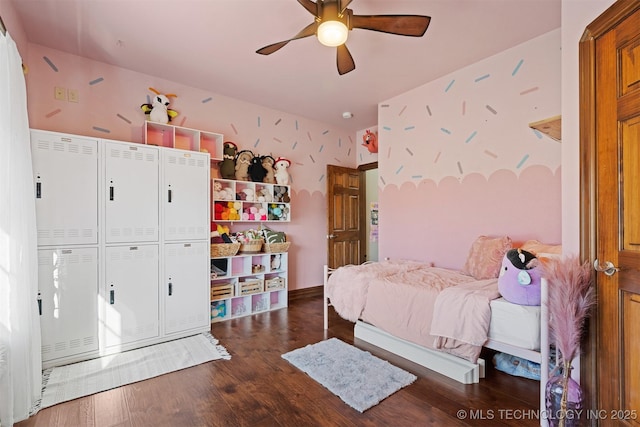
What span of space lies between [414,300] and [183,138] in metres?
3.06

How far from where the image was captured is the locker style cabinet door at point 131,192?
2678 mm

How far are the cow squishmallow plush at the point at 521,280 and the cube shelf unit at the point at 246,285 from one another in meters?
2.74

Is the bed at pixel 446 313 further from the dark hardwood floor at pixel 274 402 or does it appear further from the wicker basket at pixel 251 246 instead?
the wicker basket at pixel 251 246

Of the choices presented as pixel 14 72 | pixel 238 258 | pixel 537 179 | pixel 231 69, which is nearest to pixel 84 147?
pixel 14 72

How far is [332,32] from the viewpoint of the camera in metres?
1.87

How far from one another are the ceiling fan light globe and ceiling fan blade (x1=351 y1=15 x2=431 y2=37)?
12cm

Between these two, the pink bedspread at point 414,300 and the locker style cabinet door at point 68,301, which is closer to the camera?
the pink bedspread at point 414,300

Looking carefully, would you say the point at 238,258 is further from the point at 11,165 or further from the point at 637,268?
the point at 637,268

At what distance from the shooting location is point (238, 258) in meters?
3.83

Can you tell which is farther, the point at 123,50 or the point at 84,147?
the point at 123,50

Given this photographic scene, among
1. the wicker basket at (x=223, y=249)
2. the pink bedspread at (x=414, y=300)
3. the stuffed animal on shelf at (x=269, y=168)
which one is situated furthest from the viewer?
the stuffed animal on shelf at (x=269, y=168)

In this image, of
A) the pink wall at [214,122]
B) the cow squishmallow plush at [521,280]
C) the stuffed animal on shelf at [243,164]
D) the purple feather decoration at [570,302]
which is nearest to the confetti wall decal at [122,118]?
the pink wall at [214,122]

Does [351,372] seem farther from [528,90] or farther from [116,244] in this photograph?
[528,90]

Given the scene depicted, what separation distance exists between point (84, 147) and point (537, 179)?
3962mm
